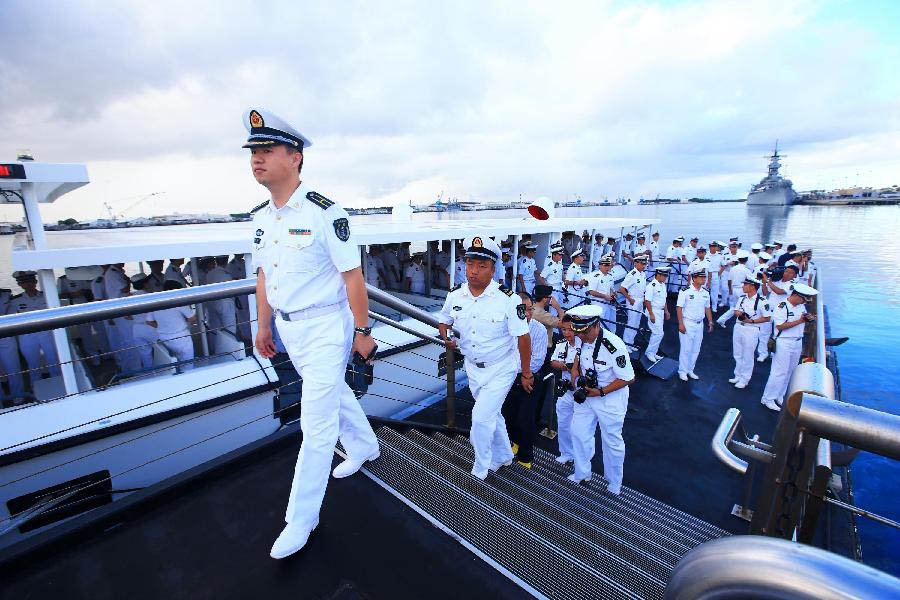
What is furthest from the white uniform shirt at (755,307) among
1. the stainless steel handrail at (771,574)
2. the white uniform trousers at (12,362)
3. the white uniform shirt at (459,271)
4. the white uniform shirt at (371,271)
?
the white uniform trousers at (12,362)

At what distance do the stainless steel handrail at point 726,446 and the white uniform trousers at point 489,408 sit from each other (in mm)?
1782

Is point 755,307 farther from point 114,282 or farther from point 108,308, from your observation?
point 114,282

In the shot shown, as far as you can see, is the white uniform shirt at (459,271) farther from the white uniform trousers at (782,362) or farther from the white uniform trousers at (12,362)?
the white uniform trousers at (12,362)

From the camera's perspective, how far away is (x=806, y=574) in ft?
1.94

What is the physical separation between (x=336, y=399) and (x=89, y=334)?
236 inches

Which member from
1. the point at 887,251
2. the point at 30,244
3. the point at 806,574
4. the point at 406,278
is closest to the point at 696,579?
the point at 806,574

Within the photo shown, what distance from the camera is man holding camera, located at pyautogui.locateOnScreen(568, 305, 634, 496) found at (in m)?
4.04

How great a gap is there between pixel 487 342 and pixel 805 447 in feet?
7.06

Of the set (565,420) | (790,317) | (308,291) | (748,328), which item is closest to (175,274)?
(308,291)

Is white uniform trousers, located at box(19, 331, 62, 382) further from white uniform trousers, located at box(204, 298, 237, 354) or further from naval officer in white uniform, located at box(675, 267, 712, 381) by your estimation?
naval officer in white uniform, located at box(675, 267, 712, 381)

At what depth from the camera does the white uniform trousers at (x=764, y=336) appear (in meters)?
7.41

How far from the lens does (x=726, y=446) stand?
1.50 m

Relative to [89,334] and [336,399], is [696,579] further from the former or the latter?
[89,334]

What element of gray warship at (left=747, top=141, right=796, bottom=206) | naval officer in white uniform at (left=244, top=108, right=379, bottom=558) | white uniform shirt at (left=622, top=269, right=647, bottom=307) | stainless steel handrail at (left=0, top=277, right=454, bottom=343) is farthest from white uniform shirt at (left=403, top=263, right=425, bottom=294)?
gray warship at (left=747, top=141, right=796, bottom=206)
